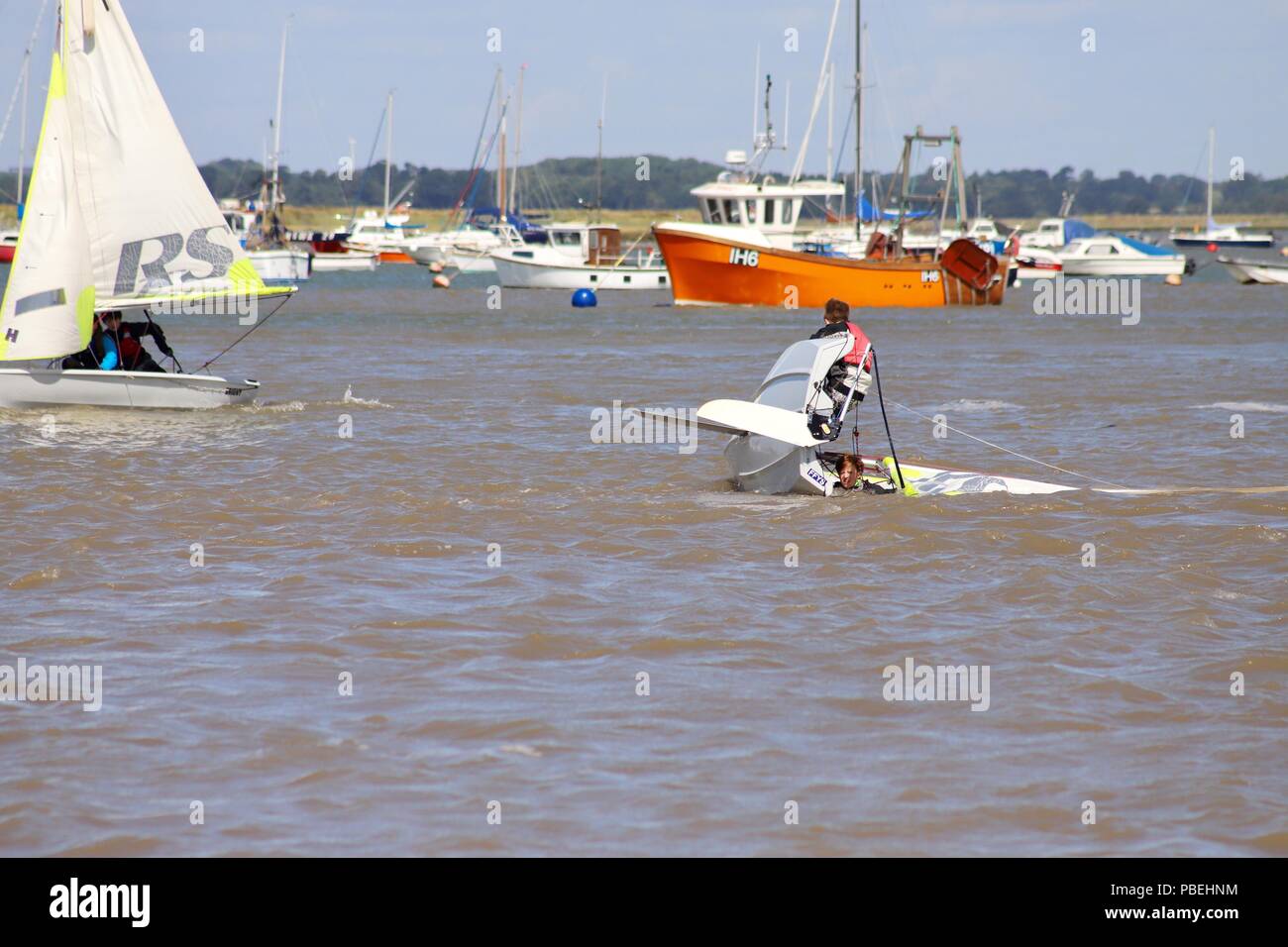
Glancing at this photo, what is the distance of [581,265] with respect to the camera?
174ft

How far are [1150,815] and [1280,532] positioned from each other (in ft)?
18.0

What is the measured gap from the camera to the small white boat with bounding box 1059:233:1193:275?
6359cm

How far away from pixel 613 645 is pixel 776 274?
3183cm

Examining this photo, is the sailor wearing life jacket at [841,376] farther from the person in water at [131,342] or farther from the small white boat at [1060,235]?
the small white boat at [1060,235]

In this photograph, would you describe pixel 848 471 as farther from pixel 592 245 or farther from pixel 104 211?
pixel 592 245

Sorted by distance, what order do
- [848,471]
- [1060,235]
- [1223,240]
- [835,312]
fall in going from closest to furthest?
[835,312] < [848,471] < [1060,235] < [1223,240]

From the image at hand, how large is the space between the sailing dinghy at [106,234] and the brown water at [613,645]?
1.53ft

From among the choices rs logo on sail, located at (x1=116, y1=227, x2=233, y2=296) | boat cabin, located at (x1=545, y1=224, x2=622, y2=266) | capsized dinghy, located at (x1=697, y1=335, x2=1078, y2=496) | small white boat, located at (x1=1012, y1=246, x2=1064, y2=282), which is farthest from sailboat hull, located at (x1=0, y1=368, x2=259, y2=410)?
small white boat, located at (x1=1012, y1=246, x2=1064, y2=282)

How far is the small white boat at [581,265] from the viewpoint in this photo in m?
52.3

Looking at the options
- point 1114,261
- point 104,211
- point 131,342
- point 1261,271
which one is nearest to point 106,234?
point 104,211

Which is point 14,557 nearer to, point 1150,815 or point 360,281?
point 1150,815

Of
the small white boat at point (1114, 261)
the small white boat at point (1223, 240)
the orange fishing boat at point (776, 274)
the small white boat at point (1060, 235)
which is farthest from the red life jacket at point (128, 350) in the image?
the small white boat at point (1223, 240)

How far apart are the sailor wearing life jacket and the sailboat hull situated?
25.8 ft
